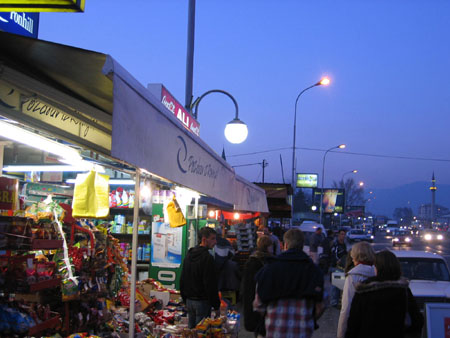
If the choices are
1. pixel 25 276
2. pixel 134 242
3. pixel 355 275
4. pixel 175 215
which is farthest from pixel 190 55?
pixel 25 276

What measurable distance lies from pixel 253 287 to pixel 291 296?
986mm

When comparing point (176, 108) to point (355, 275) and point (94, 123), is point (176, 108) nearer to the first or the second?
point (94, 123)

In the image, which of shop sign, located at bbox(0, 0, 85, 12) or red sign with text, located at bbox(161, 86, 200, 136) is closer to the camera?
shop sign, located at bbox(0, 0, 85, 12)

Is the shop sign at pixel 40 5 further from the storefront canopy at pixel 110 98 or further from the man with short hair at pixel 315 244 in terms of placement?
the man with short hair at pixel 315 244

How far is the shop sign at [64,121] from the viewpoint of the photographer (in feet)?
12.8

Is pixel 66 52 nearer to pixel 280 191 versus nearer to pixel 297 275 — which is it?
pixel 297 275

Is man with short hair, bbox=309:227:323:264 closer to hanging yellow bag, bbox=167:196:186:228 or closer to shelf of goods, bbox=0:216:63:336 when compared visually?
hanging yellow bag, bbox=167:196:186:228

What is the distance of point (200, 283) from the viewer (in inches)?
245

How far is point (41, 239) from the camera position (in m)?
4.70

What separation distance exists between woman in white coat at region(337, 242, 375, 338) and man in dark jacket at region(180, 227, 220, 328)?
1.84m

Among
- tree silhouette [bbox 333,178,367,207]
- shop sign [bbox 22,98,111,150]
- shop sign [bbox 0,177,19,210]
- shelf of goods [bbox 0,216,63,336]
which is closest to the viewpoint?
shop sign [bbox 22,98,111,150]

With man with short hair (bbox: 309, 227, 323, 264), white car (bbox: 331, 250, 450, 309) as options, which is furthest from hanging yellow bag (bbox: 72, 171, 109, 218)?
man with short hair (bbox: 309, 227, 323, 264)

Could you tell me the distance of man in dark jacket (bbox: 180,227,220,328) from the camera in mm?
6188

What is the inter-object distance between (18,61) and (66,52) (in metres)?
0.53
